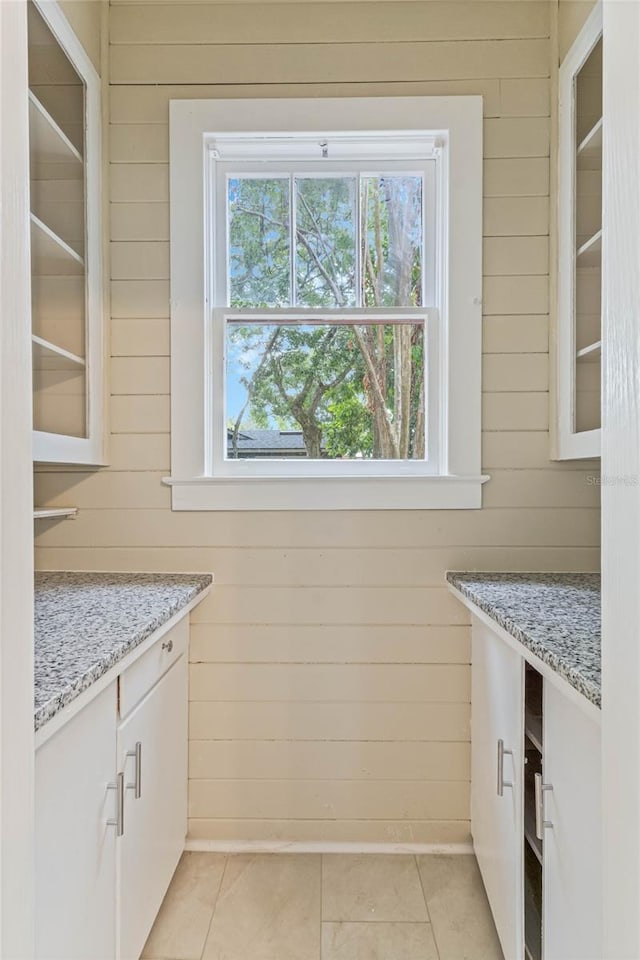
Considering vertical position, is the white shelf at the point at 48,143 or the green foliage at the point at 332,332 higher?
the white shelf at the point at 48,143

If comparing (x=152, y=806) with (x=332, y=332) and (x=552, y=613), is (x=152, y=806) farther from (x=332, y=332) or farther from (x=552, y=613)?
(x=332, y=332)

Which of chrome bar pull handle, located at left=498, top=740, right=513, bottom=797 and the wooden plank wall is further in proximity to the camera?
the wooden plank wall

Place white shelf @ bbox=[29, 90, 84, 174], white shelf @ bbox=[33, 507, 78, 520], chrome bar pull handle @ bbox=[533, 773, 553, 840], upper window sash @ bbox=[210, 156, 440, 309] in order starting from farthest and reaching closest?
upper window sash @ bbox=[210, 156, 440, 309] → white shelf @ bbox=[33, 507, 78, 520] → white shelf @ bbox=[29, 90, 84, 174] → chrome bar pull handle @ bbox=[533, 773, 553, 840]

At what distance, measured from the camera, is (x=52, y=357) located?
5.08ft

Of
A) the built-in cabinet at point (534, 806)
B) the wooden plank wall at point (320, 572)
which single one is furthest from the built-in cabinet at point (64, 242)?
the built-in cabinet at point (534, 806)

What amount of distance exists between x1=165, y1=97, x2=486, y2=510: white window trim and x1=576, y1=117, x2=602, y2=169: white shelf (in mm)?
299

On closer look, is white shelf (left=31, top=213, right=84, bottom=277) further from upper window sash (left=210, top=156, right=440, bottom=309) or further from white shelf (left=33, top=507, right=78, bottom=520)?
white shelf (left=33, top=507, right=78, bottom=520)

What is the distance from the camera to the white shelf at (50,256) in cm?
145

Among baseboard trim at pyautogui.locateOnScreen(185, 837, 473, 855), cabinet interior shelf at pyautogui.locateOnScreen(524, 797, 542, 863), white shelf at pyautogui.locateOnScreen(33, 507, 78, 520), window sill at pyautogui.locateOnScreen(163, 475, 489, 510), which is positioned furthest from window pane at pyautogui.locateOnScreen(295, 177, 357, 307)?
baseboard trim at pyautogui.locateOnScreen(185, 837, 473, 855)

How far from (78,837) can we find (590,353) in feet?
5.40

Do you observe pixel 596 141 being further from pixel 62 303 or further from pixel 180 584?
pixel 180 584

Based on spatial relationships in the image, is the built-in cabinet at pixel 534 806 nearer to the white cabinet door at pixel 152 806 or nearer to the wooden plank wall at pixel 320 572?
the wooden plank wall at pixel 320 572

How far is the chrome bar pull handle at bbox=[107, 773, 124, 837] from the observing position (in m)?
1.16

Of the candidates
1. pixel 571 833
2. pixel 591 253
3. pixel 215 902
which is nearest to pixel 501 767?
pixel 571 833
